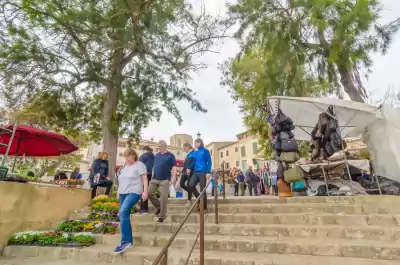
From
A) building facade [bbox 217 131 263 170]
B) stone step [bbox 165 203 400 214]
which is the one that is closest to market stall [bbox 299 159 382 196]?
stone step [bbox 165 203 400 214]

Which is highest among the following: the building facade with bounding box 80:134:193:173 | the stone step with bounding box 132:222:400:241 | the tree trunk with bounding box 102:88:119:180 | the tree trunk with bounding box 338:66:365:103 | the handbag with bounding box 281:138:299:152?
the building facade with bounding box 80:134:193:173

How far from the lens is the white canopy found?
→ 578 cm

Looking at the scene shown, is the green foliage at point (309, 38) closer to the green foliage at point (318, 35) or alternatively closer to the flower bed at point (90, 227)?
the green foliage at point (318, 35)

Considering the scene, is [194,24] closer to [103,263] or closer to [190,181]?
[190,181]

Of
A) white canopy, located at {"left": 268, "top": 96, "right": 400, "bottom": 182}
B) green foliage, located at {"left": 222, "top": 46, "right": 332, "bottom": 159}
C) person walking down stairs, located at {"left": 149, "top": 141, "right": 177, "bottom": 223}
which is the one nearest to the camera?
person walking down stairs, located at {"left": 149, "top": 141, "right": 177, "bottom": 223}

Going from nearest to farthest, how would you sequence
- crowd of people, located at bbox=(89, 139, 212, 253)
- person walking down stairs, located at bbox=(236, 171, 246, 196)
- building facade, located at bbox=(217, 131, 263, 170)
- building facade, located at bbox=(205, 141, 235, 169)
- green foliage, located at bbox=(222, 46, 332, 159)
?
crowd of people, located at bbox=(89, 139, 212, 253) → green foliage, located at bbox=(222, 46, 332, 159) → person walking down stairs, located at bbox=(236, 171, 246, 196) → building facade, located at bbox=(217, 131, 263, 170) → building facade, located at bbox=(205, 141, 235, 169)

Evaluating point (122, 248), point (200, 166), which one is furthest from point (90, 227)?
point (200, 166)

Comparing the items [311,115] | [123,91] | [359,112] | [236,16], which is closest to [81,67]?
[123,91]

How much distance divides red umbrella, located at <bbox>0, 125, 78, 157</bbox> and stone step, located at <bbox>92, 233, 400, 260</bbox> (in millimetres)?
3980

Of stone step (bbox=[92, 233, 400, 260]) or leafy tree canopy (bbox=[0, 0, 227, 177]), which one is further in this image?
leafy tree canopy (bbox=[0, 0, 227, 177])

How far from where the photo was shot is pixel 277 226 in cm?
394

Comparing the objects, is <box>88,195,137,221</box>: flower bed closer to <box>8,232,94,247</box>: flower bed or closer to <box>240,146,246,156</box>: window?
<box>8,232,94,247</box>: flower bed

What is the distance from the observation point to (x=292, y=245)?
3.31 metres

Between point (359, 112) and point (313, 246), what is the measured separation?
4509mm
